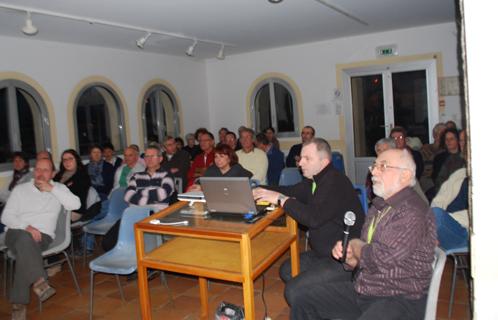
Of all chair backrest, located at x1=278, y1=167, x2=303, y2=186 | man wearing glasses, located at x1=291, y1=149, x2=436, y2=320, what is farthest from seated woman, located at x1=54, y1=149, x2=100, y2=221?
man wearing glasses, located at x1=291, y1=149, x2=436, y2=320

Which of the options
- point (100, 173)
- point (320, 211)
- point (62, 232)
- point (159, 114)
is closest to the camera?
point (320, 211)

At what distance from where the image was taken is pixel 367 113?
26.1 ft

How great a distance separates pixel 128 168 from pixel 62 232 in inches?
64.4

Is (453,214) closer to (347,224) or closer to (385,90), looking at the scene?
(347,224)

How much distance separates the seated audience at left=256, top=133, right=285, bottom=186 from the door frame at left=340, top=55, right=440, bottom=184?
2.07 m

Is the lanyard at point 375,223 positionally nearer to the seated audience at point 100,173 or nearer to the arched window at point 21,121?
the seated audience at point 100,173

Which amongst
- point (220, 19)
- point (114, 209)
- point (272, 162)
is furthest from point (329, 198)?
point (220, 19)

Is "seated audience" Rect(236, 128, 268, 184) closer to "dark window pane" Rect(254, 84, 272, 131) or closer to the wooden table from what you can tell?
the wooden table

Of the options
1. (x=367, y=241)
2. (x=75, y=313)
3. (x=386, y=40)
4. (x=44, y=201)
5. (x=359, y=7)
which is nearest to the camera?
(x=367, y=241)

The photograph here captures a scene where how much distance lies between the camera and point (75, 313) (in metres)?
3.49

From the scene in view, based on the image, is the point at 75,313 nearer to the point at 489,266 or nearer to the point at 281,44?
the point at 489,266

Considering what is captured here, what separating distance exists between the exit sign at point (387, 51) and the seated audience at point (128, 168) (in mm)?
4647

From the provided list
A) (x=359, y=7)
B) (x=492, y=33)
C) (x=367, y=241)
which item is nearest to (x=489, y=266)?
(x=492, y=33)

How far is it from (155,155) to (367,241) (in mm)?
2661
